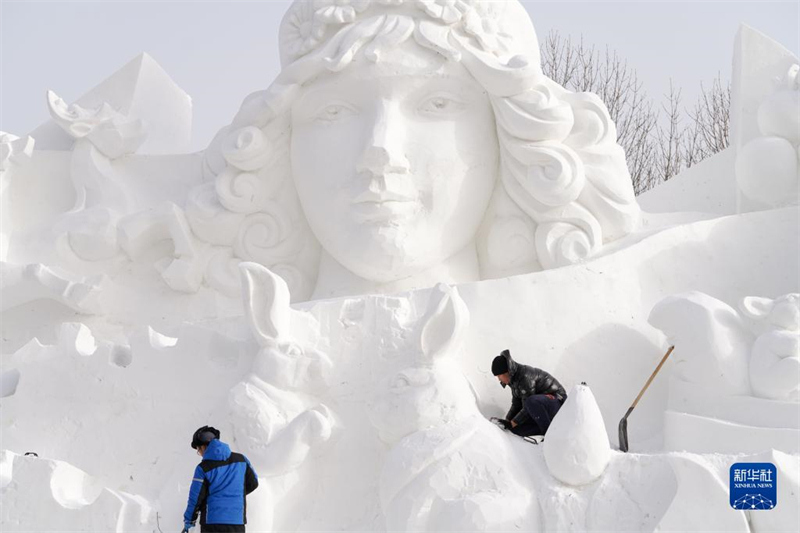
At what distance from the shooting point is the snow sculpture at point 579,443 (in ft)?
20.3

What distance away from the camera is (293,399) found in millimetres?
6859

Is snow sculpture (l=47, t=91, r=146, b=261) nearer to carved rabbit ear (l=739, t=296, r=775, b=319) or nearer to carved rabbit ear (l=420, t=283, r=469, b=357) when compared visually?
carved rabbit ear (l=420, t=283, r=469, b=357)

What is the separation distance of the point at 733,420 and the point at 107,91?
461 cm

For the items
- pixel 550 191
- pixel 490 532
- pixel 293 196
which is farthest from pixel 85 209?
pixel 490 532

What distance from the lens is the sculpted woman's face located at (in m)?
7.70

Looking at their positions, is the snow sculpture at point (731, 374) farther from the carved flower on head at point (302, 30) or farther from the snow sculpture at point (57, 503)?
the snow sculpture at point (57, 503)

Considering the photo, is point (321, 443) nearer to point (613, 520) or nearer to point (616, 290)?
point (613, 520)

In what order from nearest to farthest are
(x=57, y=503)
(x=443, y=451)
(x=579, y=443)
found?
(x=579, y=443) → (x=443, y=451) → (x=57, y=503)

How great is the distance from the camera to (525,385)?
682 cm

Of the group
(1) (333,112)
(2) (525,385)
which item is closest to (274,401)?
(2) (525,385)

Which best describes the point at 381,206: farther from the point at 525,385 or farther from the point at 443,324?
the point at 525,385

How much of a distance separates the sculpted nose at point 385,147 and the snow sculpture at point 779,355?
2.04 m

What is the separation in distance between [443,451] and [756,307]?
6.02ft

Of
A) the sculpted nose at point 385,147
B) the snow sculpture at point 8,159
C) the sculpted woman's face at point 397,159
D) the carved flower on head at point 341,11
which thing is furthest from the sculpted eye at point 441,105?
the snow sculpture at point 8,159
